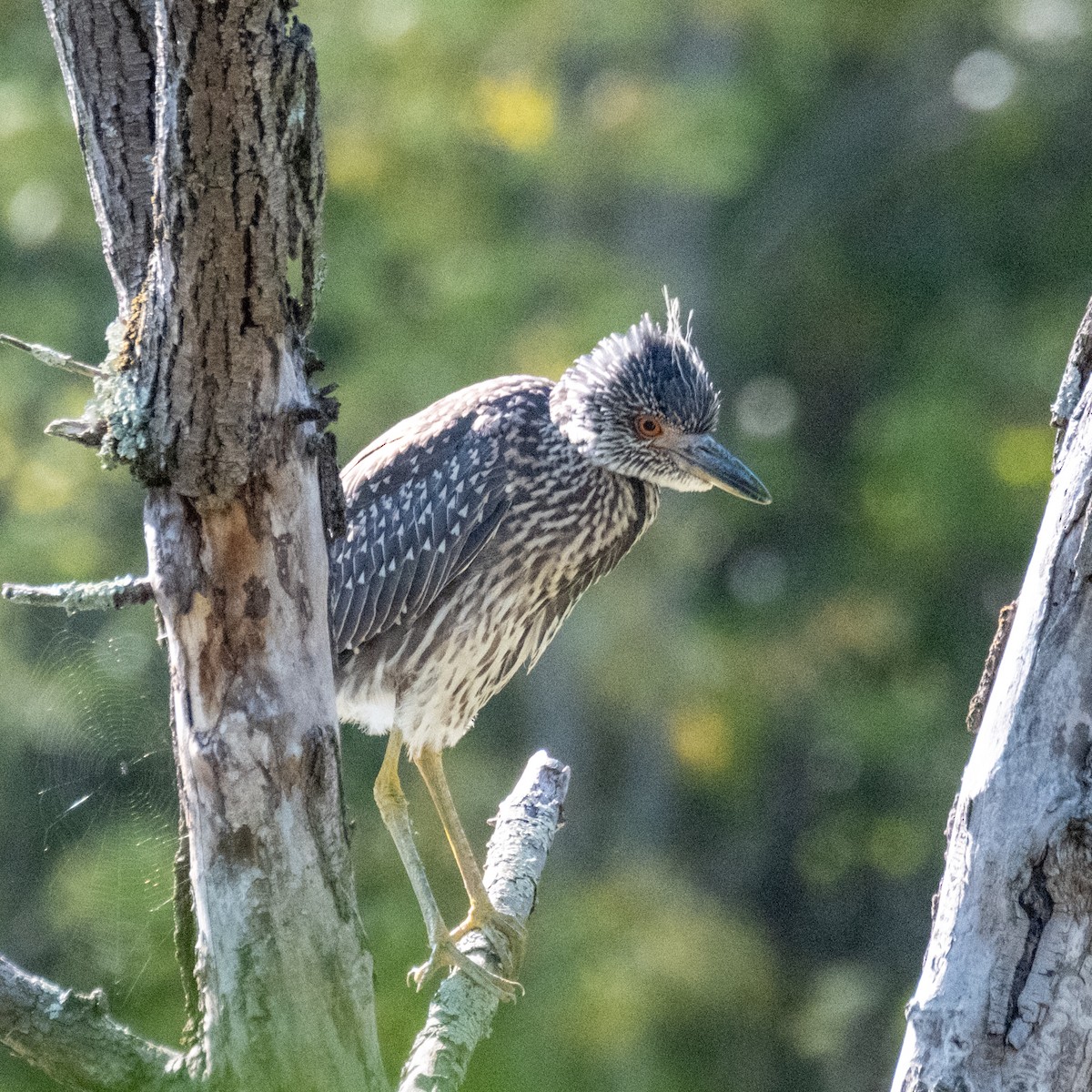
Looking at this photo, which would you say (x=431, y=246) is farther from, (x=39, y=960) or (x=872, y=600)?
(x=39, y=960)

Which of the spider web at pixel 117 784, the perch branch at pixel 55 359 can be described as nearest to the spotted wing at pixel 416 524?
the spider web at pixel 117 784

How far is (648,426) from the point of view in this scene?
468 centimetres

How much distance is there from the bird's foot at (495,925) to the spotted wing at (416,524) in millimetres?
840

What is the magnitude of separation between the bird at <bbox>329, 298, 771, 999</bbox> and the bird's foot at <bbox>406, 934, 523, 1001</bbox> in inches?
6.5

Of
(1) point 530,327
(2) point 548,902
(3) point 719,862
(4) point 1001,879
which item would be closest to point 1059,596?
(4) point 1001,879

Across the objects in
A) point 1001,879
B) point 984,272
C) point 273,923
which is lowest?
point 273,923

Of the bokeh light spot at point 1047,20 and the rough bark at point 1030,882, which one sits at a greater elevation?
the bokeh light spot at point 1047,20

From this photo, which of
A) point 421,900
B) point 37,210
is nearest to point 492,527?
point 421,900

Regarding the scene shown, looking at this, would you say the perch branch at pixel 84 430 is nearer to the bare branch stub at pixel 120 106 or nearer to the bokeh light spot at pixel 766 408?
the bare branch stub at pixel 120 106

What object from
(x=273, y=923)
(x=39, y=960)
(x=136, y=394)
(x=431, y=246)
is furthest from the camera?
(x=431, y=246)

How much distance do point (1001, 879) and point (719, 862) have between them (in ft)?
30.9

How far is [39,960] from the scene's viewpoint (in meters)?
7.35

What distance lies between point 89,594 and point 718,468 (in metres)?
2.22

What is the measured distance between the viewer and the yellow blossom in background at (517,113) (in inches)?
360
